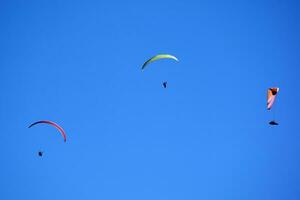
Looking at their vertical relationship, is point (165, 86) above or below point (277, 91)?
above

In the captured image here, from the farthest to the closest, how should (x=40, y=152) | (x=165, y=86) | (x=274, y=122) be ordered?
(x=40, y=152) < (x=165, y=86) < (x=274, y=122)

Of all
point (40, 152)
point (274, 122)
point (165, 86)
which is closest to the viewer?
point (274, 122)

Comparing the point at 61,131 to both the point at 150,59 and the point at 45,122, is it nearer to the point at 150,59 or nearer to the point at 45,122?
the point at 45,122

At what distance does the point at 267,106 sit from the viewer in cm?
3759

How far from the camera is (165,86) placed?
4016cm

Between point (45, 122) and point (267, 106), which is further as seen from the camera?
point (45, 122)

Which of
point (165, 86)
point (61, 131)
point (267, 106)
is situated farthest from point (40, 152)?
point (267, 106)

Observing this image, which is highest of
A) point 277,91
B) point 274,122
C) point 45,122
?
point 45,122

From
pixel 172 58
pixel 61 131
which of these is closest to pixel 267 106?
pixel 172 58

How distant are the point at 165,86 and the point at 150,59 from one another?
3081 millimetres

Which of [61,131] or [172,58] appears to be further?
[61,131]

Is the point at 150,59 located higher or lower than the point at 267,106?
higher

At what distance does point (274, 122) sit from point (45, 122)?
18.0 metres

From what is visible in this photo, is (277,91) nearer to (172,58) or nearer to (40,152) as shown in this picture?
(172,58)
